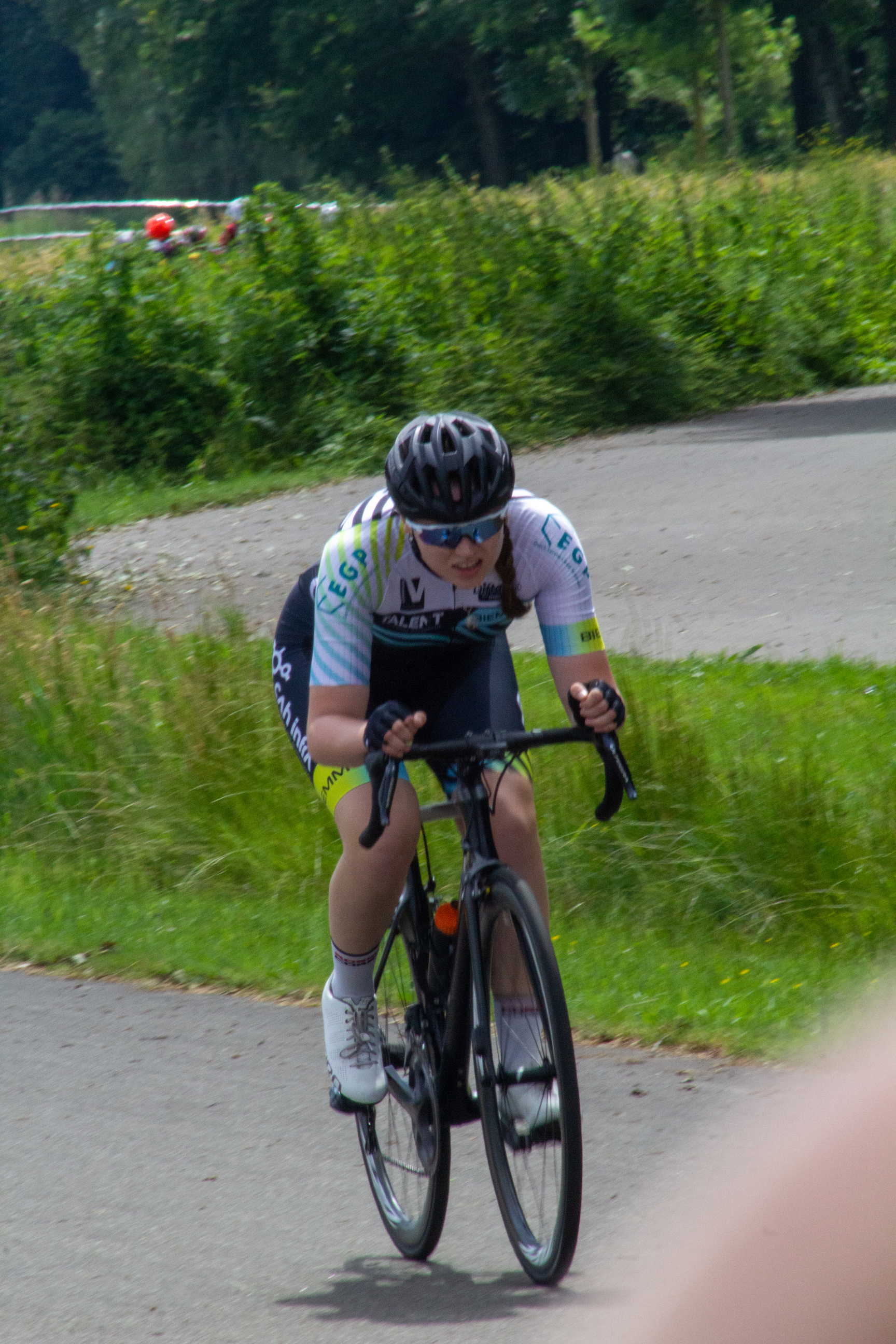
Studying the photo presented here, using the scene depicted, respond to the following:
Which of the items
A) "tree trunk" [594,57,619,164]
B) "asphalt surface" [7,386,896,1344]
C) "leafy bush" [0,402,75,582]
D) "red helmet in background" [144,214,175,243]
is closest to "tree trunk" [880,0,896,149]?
"tree trunk" [594,57,619,164]

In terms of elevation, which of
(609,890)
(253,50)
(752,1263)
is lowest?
(609,890)

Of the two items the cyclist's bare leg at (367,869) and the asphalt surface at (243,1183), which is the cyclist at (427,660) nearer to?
the cyclist's bare leg at (367,869)

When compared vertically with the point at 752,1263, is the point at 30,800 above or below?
below

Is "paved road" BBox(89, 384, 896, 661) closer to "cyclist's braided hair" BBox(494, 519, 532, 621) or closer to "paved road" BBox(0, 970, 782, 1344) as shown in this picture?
"paved road" BBox(0, 970, 782, 1344)

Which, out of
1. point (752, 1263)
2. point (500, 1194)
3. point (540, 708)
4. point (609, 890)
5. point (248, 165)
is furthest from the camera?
point (248, 165)

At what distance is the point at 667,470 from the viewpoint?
15.2 metres

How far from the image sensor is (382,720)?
3.25m

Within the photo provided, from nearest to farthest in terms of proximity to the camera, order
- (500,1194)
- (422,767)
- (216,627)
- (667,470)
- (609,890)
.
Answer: (500,1194) → (609,890) → (422,767) → (216,627) → (667,470)

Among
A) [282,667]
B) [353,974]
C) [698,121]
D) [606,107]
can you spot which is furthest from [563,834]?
[606,107]

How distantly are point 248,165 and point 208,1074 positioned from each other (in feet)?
A: 214

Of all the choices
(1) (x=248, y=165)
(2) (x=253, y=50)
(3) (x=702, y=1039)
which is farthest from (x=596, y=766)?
(1) (x=248, y=165)

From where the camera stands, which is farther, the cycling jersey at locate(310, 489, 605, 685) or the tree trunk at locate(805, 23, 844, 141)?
the tree trunk at locate(805, 23, 844, 141)

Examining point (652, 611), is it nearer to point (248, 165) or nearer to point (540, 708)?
point (540, 708)

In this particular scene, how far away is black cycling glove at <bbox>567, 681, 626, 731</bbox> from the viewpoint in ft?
10.9
